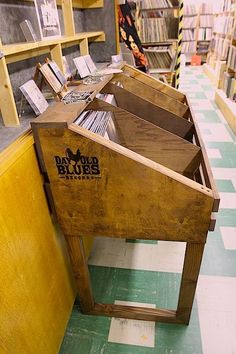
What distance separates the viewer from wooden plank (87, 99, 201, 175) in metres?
1.30

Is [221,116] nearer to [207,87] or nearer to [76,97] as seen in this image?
[207,87]

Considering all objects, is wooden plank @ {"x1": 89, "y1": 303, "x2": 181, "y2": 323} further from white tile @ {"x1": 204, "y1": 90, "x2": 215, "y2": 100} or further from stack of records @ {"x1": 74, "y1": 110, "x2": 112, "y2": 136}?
white tile @ {"x1": 204, "y1": 90, "x2": 215, "y2": 100}

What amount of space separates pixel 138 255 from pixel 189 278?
64cm

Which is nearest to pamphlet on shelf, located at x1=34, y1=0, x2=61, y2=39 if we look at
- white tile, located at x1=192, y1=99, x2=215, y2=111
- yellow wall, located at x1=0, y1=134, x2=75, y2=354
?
yellow wall, located at x1=0, y1=134, x2=75, y2=354

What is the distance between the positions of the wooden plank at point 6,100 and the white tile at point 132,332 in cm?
111

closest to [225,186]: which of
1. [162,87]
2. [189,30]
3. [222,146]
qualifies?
[222,146]

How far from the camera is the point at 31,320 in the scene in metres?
0.95

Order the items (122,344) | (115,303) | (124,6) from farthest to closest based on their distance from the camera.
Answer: (124,6)
(115,303)
(122,344)

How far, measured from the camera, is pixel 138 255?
5.82 feet

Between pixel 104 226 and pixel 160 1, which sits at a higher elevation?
pixel 160 1

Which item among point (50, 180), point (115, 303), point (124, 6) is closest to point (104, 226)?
point (50, 180)

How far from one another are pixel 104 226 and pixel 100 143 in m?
0.37

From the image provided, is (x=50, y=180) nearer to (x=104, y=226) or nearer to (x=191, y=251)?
(x=104, y=226)

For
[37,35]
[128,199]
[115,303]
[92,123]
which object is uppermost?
[37,35]
